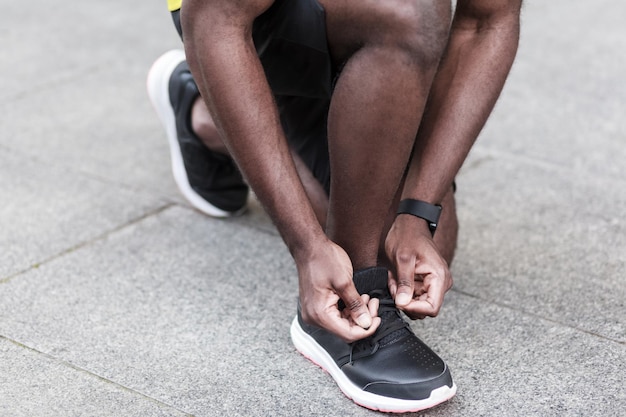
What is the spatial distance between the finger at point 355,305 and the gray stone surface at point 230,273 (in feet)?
0.62

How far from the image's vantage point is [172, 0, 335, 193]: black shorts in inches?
77.4

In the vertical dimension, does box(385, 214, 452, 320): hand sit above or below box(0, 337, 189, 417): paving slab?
above

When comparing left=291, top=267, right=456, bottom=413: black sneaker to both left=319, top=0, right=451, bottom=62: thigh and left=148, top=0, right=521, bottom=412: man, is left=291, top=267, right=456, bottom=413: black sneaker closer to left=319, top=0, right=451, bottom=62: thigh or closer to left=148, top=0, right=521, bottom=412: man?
left=148, top=0, right=521, bottom=412: man

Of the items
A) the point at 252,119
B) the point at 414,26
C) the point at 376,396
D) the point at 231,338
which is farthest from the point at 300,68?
the point at 376,396

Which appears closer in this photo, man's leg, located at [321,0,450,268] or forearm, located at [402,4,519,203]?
man's leg, located at [321,0,450,268]

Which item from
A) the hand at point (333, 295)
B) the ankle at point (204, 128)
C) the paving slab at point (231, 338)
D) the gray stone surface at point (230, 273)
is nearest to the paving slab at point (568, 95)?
the gray stone surface at point (230, 273)

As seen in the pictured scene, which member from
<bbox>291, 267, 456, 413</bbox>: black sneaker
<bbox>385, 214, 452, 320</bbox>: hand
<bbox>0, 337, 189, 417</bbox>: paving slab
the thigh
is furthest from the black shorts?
<bbox>0, 337, 189, 417</bbox>: paving slab

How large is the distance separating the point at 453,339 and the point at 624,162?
1437 millimetres

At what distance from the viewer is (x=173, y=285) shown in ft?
7.75

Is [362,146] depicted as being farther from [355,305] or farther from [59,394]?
[59,394]

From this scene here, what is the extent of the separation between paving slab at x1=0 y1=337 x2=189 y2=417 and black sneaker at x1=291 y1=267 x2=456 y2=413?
0.35 metres

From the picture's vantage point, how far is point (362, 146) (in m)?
1.80

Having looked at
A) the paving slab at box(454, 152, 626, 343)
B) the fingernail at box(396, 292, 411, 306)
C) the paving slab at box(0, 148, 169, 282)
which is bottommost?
the paving slab at box(454, 152, 626, 343)

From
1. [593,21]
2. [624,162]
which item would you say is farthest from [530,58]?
[624,162]
